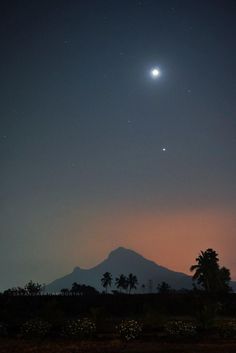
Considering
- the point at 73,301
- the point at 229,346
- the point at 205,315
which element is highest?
the point at 73,301

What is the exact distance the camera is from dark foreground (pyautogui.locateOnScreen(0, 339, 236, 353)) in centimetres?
2603

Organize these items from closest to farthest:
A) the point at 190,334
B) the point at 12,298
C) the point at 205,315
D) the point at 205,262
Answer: the point at 190,334
the point at 205,315
the point at 12,298
the point at 205,262

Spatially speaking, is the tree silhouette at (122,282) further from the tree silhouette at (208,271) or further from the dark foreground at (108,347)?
the dark foreground at (108,347)

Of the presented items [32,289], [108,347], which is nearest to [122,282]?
[32,289]

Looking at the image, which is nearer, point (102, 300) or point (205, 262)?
point (102, 300)

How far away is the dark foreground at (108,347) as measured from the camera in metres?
26.0

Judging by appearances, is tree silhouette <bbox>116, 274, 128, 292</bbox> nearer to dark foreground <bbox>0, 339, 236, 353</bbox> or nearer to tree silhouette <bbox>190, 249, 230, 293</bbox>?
tree silhouette <bbox>190, 249, 230, 293</bbox>

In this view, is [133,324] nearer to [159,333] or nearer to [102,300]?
[159,333]

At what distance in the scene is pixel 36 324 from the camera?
33094 millimetres

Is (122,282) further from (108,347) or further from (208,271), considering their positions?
(108,347)

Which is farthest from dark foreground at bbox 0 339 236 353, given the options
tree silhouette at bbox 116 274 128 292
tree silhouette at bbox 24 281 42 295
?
tree silhouette at bbox 116 274 128 292

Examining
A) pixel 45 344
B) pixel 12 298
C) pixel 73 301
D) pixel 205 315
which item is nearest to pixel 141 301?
pixel 73 301

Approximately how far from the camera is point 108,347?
89.9 feet

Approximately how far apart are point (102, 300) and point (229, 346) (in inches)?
1361
